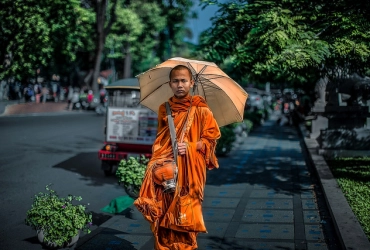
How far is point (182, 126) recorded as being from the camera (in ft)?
15.6

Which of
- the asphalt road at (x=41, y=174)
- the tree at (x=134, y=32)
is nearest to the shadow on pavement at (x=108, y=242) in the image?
the asphalt road at (x=41, y=174)

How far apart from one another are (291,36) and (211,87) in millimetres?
3373

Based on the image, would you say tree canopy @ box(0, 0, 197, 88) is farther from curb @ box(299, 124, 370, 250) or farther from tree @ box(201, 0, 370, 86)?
curb @ box(299, 124, 370, 250)

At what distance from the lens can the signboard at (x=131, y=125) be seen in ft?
36.2

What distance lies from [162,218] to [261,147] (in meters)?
13.7

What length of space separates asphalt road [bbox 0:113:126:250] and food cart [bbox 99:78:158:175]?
57 cm

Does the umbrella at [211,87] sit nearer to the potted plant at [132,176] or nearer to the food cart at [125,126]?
the potted plant at [132,176]

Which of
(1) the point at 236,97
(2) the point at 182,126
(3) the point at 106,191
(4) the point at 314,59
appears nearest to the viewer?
(2) the point at 182,126

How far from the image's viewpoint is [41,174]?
35.6ft

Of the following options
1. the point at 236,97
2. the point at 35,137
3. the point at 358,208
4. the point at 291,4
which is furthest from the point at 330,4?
the point at 35,137

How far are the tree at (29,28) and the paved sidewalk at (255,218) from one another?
1799cm

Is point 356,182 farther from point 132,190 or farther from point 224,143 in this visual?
point 224,143

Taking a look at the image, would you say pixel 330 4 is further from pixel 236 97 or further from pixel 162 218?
pixel 162 218

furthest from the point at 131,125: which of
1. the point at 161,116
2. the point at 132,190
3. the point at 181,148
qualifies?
the point at 181,148
